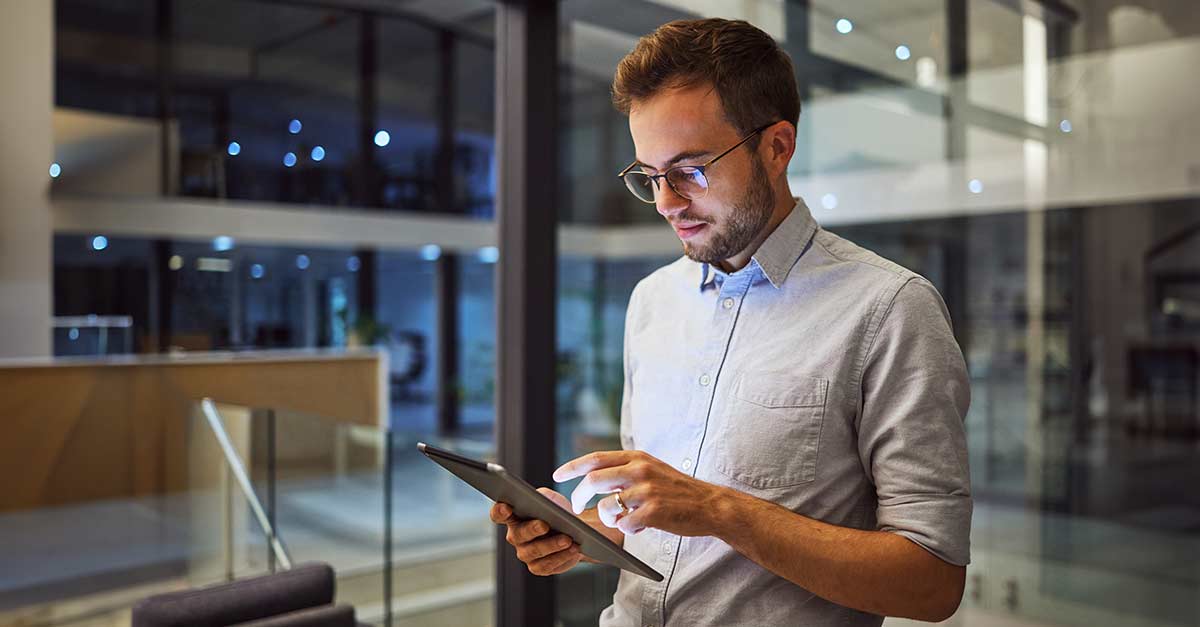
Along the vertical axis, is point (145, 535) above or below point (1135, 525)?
below

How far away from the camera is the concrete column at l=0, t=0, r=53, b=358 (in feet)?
10.6

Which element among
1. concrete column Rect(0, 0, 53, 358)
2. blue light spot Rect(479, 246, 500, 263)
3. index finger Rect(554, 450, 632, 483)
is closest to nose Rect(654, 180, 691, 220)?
index finger Rect(554, 450, 632, 483)

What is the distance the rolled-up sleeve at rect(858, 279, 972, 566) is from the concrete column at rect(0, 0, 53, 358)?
3146mm

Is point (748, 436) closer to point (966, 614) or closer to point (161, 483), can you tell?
point (966, 614)

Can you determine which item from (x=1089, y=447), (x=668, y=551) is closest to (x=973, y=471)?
(x=1089, y=447)

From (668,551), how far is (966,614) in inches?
63.2

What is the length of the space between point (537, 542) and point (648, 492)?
0.64ft

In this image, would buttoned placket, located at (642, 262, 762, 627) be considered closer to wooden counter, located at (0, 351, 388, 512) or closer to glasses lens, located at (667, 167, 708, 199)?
glasses lens, located at (667, 167, 708, 199)

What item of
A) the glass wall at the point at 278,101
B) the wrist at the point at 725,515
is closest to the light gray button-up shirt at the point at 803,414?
the wrist at the point at 725,515

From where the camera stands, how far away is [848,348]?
1.19 m

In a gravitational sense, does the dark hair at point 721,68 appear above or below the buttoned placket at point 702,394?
above

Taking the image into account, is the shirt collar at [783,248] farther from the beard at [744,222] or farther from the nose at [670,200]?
the nose at [670,200]

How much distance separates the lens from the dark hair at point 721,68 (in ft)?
4.07

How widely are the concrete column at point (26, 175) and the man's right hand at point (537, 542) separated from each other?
111 inches
